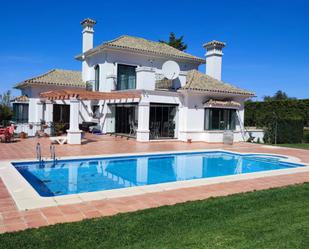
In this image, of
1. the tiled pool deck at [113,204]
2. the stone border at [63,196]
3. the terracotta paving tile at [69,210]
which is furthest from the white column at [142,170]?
the terracotta paving tile at [69,210]

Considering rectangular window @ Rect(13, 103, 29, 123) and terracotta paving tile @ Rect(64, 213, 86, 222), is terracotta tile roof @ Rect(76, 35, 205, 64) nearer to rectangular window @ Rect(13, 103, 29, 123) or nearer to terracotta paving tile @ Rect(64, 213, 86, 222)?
rectangular window @ Rect(13, 103, 29, 123)

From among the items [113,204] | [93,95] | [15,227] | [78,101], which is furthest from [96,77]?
[15,227]

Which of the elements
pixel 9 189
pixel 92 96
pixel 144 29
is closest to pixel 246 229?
pixel 9 189

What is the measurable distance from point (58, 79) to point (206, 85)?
16227 millimetres

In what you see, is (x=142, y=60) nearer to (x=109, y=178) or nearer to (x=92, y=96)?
(x=92, y=96)

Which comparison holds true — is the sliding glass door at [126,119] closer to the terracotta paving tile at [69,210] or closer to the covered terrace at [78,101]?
the covered terrace at [78,101]

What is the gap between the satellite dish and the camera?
1042 inches

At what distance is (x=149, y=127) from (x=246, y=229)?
2061cm

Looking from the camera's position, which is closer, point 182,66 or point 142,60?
point 142,60

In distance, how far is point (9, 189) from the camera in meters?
9.43

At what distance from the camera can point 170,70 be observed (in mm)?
26469

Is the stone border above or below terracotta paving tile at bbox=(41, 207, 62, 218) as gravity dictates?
above

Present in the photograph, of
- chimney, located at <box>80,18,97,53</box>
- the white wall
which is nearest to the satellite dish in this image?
the white wall

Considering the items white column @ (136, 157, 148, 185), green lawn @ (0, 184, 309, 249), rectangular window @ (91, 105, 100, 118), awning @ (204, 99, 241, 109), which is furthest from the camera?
rectangular window @ (91, 105, 100, 118)
